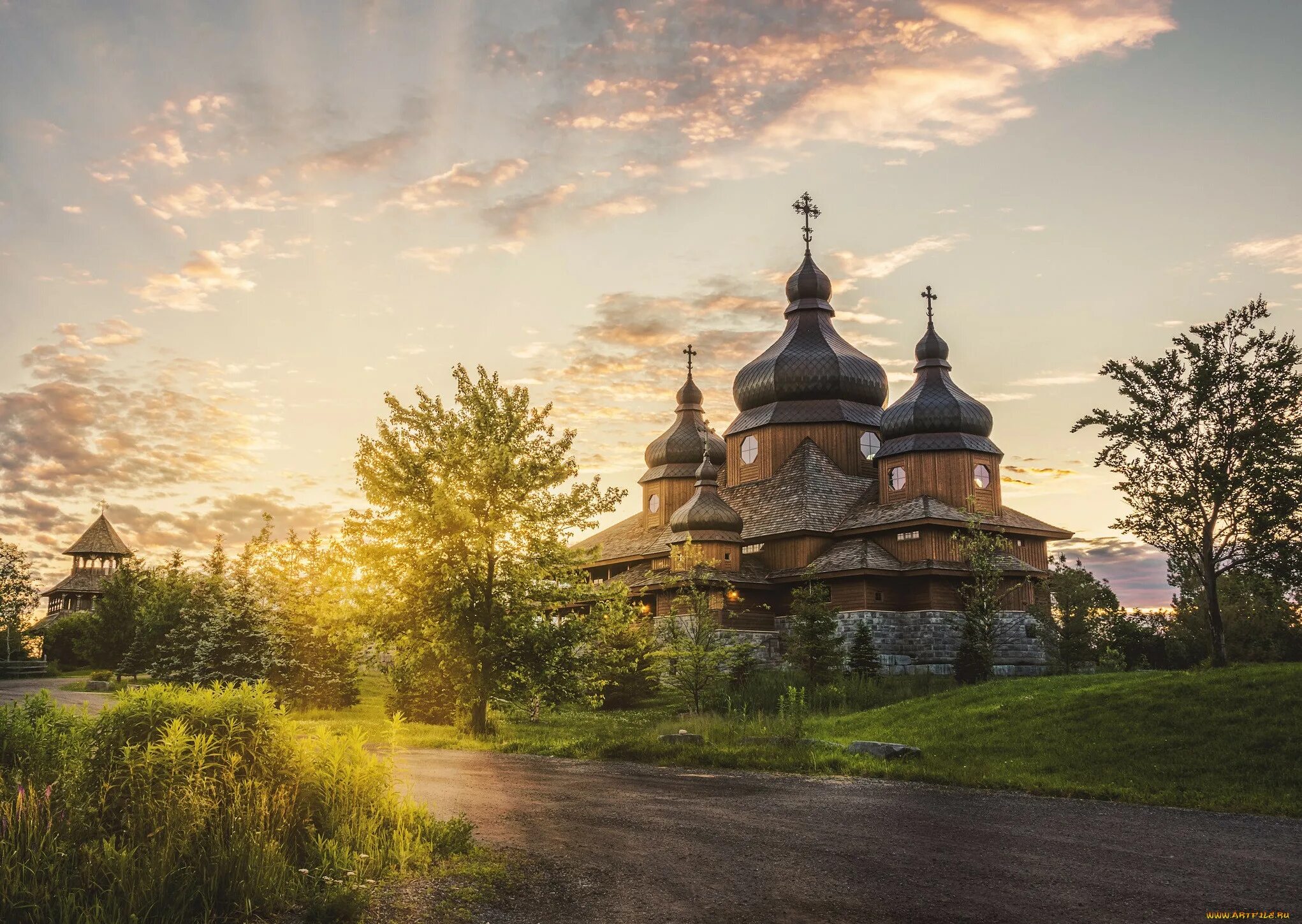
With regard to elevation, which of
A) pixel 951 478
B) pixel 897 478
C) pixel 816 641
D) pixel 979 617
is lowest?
pixel 816 641

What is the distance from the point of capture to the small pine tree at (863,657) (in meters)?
33.9

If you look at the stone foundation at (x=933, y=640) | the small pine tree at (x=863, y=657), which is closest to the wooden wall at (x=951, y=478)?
the stone foundation at (x=933, y=640)

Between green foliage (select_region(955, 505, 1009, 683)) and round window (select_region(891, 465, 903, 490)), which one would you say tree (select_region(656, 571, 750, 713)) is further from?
round window (select_region(891, 465, 903, 490))

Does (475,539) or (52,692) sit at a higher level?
(475,539)

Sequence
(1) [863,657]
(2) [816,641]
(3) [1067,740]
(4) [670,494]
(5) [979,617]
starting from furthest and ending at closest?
(4) [670,494]
(1) [863,657]
(2) [816,641]
(5) [979,617]
(3) [1067,740]

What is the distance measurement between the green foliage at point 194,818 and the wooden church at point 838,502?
21184mm

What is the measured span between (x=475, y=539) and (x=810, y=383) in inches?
1055

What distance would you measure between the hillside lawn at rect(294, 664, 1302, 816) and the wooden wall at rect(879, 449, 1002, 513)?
15357 millimetres

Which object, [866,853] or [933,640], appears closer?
[866,853]

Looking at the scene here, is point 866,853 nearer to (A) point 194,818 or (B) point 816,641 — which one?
(A) point 194,818

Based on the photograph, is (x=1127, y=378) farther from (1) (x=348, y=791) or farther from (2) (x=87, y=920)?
(2) (x=87, y=920)

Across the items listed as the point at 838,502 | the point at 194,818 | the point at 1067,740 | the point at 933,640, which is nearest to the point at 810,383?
the point at 838,502

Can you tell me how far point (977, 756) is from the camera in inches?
659

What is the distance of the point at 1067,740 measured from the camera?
1688 cm
